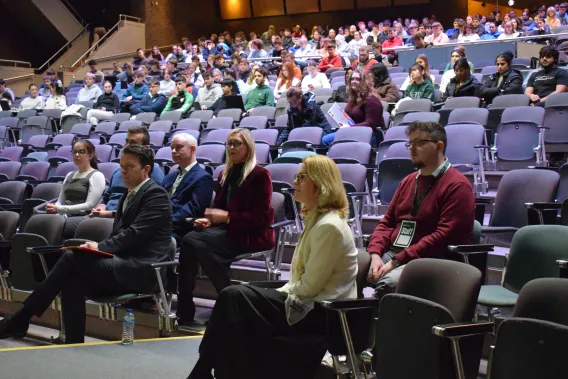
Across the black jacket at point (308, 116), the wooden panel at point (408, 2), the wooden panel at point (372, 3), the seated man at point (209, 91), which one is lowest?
the black jacket at point (308, 116)

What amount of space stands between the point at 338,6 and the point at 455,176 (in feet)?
54.7

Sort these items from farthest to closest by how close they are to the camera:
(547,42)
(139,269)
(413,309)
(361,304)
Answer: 1. (547,42)
2. (139,269)
3. (361,304)
4. (413,309)

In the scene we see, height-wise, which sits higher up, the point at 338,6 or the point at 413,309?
the point at 338,6

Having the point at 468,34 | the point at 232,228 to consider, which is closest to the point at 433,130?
the point at 232,228

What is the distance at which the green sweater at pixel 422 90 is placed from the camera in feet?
22.4

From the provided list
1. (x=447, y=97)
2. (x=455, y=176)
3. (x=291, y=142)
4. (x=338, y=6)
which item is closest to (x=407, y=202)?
(x=455, y=176)

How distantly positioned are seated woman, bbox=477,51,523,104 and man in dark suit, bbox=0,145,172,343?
3.98m

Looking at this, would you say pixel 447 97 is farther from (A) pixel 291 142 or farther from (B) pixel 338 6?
(B) pixel 338 6

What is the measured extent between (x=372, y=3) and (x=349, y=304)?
17.2 meters

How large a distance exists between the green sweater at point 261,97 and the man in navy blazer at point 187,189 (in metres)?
3.87

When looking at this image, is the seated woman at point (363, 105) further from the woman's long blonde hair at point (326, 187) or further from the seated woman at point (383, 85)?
the woman's long blonde hair at point (326, 187)

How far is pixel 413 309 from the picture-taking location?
2.24 m

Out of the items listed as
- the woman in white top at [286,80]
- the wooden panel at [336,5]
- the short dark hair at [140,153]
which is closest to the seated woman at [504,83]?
the woman in white top at [286,80]

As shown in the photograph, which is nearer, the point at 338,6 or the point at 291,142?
the point at 291,142
